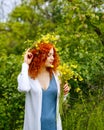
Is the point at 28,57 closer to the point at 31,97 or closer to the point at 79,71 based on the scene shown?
the point at 31,97

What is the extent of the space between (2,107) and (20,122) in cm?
28

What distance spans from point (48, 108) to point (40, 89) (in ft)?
0.60

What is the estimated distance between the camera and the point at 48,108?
423cm

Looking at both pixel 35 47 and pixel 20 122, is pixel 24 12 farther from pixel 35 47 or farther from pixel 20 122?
pixel 35 47

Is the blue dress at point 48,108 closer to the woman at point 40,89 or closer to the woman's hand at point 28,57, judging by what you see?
the woman at point 40,89

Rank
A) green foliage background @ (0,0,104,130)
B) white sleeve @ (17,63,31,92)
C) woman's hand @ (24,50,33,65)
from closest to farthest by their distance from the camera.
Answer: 1. white sleeve @ (17,63,31,92)
2. woman's hand @ (24,50,33,65)
3. green foliage background @ (0,0,104,130)

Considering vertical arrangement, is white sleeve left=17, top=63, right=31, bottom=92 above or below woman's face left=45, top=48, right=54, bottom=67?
below

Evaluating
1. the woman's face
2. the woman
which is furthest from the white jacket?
the woman's face

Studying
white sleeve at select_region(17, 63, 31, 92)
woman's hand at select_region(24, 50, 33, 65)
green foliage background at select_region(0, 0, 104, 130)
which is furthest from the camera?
green foliage background at select_region(0, 0, 104, 130)

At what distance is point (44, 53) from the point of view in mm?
4270

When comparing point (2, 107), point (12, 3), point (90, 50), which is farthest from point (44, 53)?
point (12, 3)

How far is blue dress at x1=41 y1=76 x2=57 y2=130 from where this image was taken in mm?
4211

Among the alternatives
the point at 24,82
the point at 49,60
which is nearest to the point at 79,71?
the point at 49,60

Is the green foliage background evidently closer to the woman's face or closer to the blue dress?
the blue dress
